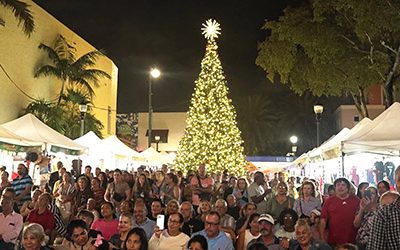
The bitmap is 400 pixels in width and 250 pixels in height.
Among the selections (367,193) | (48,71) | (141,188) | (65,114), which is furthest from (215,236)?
(65,114)

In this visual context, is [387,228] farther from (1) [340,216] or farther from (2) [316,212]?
(2) [316,212]

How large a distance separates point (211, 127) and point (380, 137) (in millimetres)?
16982

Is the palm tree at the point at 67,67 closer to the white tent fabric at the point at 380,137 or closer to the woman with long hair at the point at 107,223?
the white tent fabric at the point at 380,137

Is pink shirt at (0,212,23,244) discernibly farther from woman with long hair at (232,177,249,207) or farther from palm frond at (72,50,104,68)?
palm frond at (72,50,104,68)

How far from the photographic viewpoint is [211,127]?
2869 centimetres

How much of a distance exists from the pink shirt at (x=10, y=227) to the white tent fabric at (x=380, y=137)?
25.7 feet

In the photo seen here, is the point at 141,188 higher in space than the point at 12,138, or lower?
lower

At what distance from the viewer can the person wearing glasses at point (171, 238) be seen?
745 cm

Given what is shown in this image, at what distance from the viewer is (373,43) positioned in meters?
20.3

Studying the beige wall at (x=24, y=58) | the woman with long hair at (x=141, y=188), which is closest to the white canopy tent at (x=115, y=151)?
the beige wall at (x=24, y=58)

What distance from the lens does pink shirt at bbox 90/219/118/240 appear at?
8820 mm

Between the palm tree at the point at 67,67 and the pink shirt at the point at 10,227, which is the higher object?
the palm tree at the point at 67,67

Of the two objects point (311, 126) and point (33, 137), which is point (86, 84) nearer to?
point (33, 137)

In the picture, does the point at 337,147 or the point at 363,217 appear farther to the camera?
the point at 337,147
